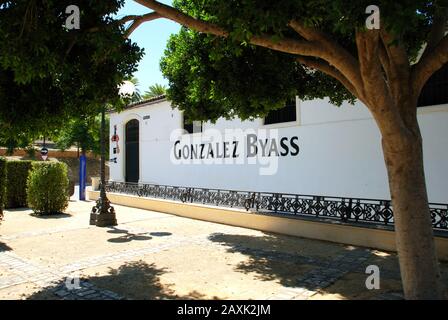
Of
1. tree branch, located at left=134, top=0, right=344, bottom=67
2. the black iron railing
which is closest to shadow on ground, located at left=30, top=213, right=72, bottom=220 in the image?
the black iron railing

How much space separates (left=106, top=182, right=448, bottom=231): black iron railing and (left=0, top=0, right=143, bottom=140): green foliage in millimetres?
5625

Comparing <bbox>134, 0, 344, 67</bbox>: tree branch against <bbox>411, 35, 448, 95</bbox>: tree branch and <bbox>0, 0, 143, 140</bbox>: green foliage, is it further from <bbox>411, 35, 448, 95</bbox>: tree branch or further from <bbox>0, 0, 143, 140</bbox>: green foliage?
<bbox>411, 35, 448, 95</bbox>: tree branch

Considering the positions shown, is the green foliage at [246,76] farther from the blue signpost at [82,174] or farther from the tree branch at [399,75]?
the blue signpost at [82,174]

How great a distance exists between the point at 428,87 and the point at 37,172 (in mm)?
12718

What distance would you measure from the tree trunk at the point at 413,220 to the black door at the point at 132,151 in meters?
16.3

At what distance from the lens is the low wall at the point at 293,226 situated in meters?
7.89

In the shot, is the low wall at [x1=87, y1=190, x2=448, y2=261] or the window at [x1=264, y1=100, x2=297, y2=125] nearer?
the low wall at [x1=87, y1=190, x2=448, y2=261]

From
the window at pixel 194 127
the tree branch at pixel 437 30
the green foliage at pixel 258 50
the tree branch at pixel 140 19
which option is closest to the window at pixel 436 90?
A: the green foliage at pixel 258 50

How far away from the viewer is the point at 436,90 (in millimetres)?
9219

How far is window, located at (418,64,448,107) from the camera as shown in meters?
9.06

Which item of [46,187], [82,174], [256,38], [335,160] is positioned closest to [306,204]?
[335,160]

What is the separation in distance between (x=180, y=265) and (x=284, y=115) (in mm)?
7199

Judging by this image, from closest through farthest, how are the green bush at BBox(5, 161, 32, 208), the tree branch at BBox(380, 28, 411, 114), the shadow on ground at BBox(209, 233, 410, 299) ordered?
the tree branch at BBox(380, 28, 411, 114) < the shadow on ground at BBox(209, 233, 410, 299) < the green bush at BBox(5, 161, 32, 208)

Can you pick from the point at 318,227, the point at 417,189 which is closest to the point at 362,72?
the point at 417,189
